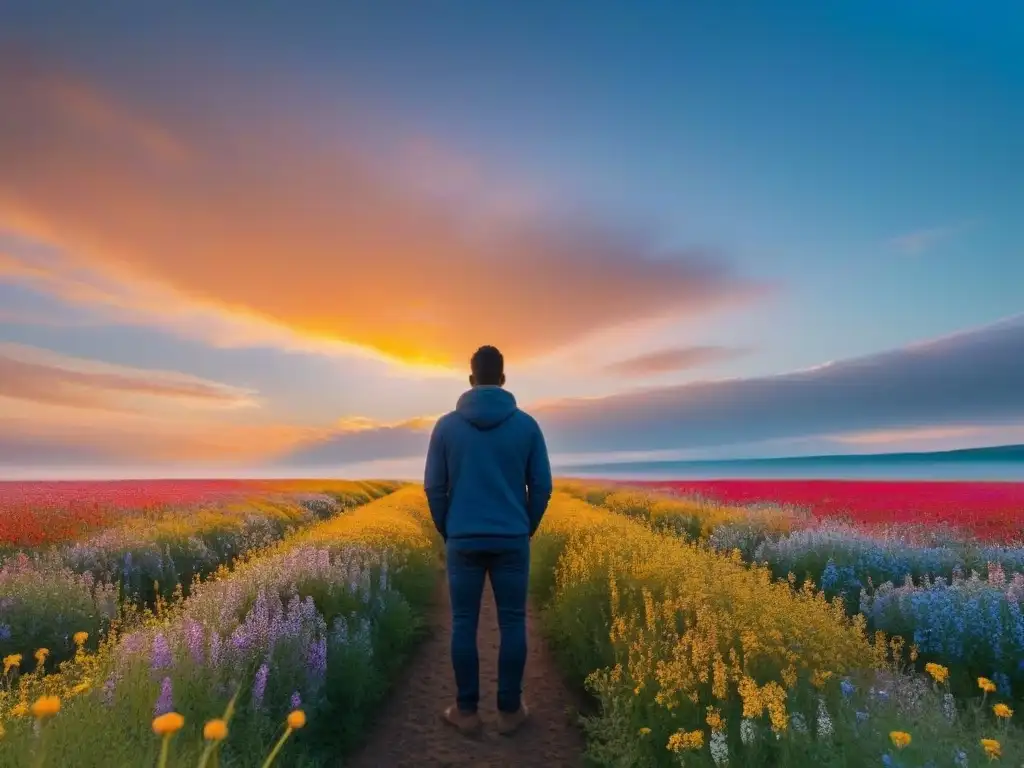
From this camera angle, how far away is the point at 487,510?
18.4 feet

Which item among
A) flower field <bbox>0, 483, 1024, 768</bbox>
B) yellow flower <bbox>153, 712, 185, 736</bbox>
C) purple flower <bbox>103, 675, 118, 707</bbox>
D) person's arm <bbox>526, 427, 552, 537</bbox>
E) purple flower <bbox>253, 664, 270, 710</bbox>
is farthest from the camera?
person's arm <bbox>526, 427, 552, 537</bbox>

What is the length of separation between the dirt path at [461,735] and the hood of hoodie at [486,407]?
2.83 meters

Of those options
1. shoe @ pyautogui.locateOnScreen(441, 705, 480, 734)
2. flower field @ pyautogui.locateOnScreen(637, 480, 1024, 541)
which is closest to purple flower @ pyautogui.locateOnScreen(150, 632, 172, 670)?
shoe @ pyautogui.locateOnScreen(441, 705, 480, 734)

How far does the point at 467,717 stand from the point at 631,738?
65.8 inches

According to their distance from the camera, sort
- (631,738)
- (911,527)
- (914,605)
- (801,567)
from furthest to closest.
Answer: (911,527) < (801,567) < (914,605) < (631,738)

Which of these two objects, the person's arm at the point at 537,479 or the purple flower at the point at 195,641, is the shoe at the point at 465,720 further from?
the purple flower at the point at 195,641

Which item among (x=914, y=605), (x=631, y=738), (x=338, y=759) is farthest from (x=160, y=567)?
(x=914, y=605)

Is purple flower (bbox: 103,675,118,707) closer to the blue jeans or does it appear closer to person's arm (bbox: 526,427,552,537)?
the blue jeans

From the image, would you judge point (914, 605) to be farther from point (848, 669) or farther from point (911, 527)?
point (911, 527)

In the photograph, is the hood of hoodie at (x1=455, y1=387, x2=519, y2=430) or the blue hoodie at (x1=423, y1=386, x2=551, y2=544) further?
the hood of hoodie at (x1=455, y1=387, x2=519, y2=430)

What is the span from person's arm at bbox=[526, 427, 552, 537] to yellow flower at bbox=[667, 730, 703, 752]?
2.16 meters

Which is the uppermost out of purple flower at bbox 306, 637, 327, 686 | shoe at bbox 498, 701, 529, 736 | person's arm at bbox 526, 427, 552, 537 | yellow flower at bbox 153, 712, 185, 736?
person's arm at bbox 526, 427, 552, 537

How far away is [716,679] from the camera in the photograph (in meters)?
4.39

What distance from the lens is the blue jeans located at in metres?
5.73
